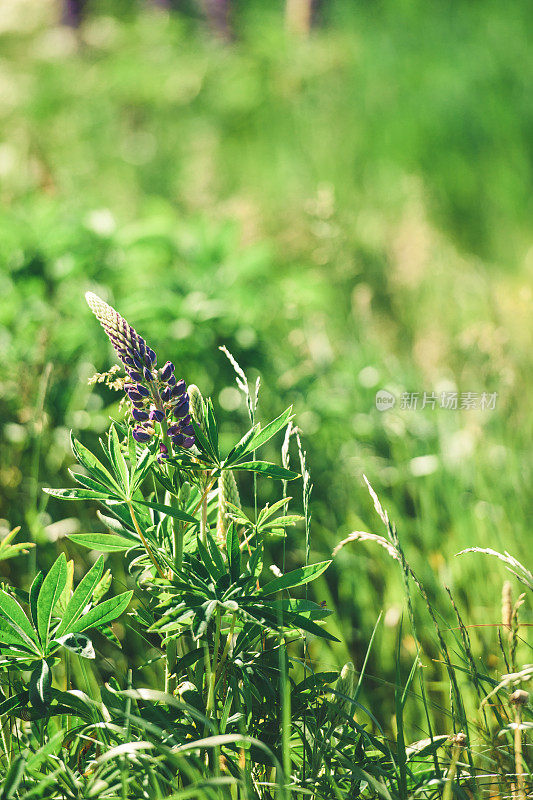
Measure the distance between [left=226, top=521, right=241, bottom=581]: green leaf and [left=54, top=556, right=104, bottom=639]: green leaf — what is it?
153 mm

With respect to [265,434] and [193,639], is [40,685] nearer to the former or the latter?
[193,639]

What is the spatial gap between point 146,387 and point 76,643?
0.30 metres

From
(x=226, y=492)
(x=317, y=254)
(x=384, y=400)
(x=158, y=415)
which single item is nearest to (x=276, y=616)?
(x=226, y=492)

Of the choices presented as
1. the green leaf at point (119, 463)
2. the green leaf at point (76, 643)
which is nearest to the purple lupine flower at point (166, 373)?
the green leaf at point (119, 463)

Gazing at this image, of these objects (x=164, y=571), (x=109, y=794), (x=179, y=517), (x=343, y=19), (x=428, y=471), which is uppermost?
(x=343, y=19)

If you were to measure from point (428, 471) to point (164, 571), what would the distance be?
1.00 metres

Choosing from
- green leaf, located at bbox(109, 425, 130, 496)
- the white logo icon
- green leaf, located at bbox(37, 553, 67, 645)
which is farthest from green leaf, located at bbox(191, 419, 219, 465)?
the white logo icon

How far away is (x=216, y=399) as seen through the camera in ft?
5.30

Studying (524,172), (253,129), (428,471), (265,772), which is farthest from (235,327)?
(253,129)

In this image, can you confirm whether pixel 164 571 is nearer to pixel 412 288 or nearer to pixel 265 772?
pixel 265 772

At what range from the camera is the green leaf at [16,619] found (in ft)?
2.44

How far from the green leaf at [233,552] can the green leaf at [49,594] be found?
0.20 metres

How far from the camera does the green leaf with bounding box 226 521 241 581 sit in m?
0.73

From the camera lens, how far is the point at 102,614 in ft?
2.50
